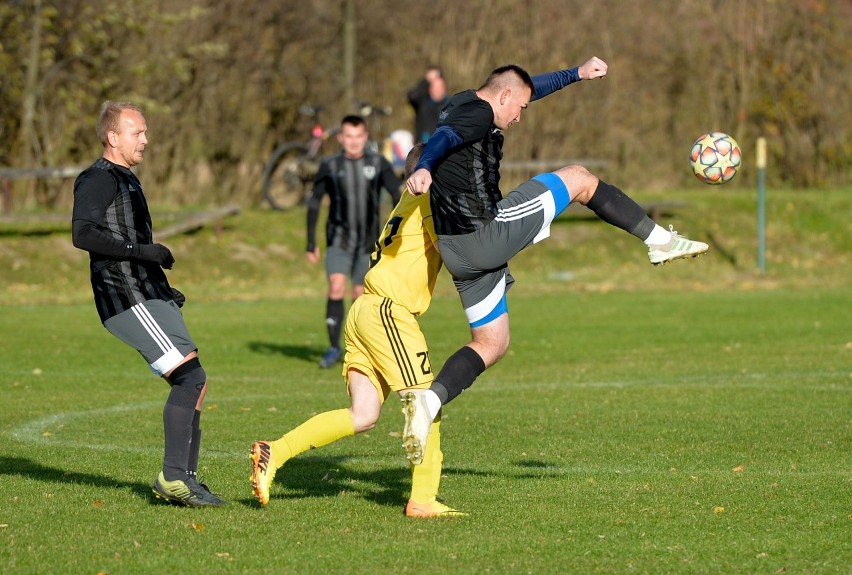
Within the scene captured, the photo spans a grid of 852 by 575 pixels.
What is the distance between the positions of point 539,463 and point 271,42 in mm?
20448

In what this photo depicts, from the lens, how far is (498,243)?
6.71 m

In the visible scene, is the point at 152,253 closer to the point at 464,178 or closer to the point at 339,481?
the point at 464,178

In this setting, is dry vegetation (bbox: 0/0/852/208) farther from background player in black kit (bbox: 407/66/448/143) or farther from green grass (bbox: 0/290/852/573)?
green grass (bbox: 0/290/852/573)

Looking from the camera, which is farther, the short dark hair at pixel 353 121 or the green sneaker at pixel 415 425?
the short dark hair at pixel 353 121

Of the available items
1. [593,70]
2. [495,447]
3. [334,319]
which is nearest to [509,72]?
[593,70]

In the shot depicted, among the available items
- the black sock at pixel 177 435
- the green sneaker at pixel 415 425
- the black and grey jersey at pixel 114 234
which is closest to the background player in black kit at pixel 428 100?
the black and grey jersey at pixel 114 234

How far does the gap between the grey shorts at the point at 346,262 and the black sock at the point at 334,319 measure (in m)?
0.31

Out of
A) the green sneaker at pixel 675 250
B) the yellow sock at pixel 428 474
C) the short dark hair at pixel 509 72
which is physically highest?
the short dark hair at pixel 509 72

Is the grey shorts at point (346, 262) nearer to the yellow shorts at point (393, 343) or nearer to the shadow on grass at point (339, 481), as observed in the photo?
the shadow on grass at point (339, 481)

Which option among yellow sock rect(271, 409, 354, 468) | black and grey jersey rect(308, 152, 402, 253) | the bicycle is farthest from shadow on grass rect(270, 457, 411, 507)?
the bicycle

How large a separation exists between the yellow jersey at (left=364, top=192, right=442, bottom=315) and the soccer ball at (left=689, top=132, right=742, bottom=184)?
6.28 ft

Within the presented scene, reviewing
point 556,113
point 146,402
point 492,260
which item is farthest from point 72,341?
point 556,113

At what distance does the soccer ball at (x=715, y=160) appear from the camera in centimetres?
788

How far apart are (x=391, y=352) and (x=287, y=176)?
18739 mm
